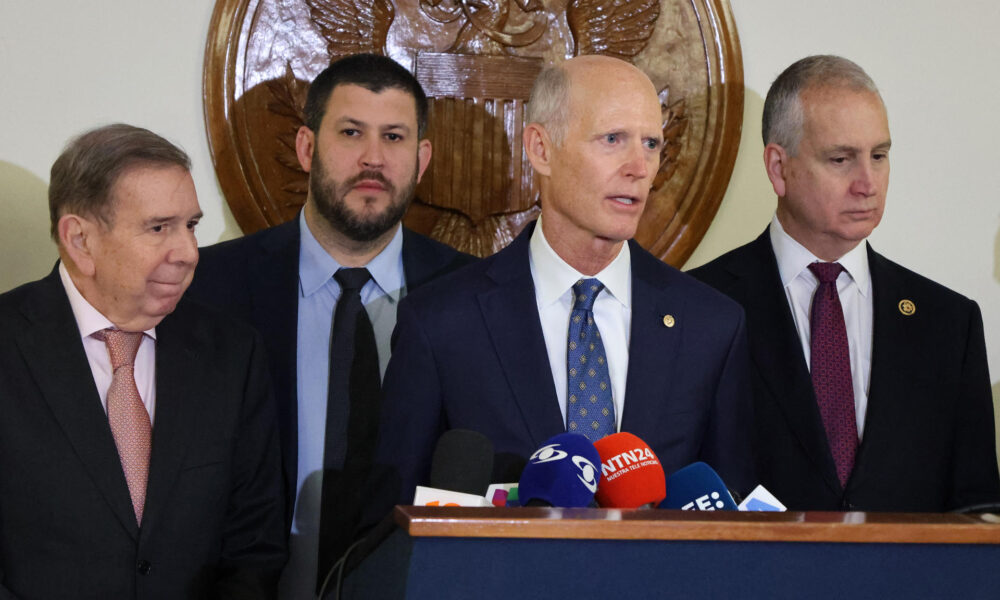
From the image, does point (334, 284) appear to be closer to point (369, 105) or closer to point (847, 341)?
point (369, 105)

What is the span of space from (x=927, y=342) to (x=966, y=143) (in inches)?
49.6

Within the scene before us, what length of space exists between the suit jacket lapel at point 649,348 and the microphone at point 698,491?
43cm

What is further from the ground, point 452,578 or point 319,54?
point 319,54

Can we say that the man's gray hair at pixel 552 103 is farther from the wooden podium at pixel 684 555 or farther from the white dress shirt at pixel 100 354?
the wooden podium at pixel 684 555

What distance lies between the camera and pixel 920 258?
3.65 metres

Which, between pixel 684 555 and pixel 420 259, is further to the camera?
pixel 420 259

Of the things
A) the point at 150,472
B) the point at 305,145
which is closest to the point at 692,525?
the point at 150,472

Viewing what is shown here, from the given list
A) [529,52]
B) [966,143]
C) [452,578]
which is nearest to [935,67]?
[966,143]

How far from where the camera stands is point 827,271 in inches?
105

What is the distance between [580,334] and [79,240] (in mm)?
968

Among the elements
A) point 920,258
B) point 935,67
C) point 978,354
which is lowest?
point 978,354

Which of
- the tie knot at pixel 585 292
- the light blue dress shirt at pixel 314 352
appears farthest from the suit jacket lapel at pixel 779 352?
the light blue dress shirt at pixel 314 352

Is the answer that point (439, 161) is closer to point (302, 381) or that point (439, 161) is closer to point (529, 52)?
point (529, 52)

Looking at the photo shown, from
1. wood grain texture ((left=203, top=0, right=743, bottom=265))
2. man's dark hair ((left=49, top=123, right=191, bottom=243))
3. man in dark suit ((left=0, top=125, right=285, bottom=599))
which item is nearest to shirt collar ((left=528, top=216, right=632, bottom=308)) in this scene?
man in dark suit ((left=0, top=125, right=285, bottom=599))
